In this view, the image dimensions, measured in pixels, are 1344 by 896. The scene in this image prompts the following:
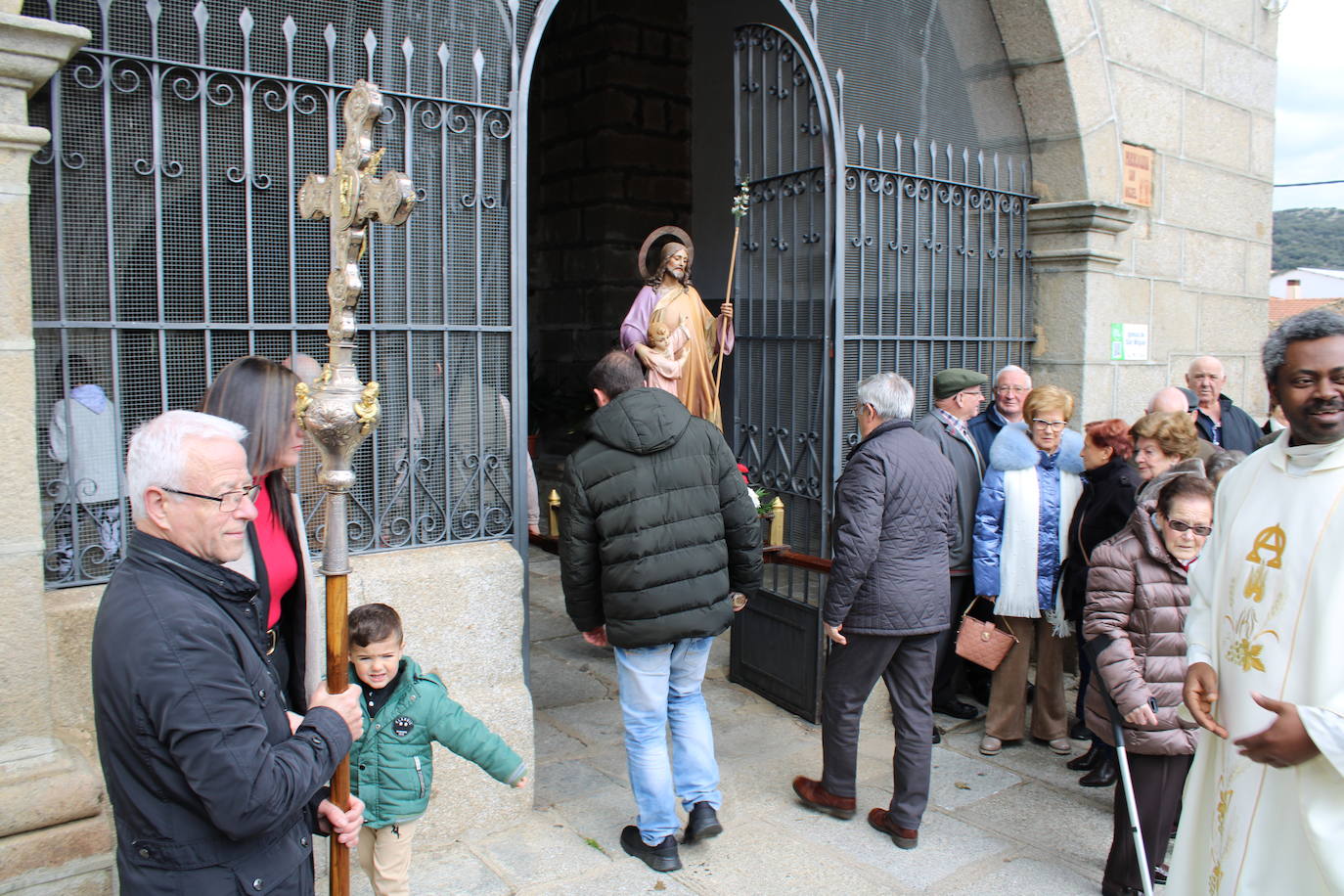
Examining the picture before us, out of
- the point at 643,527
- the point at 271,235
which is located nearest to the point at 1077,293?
the point at 643,527

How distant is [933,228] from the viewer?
5.77 m

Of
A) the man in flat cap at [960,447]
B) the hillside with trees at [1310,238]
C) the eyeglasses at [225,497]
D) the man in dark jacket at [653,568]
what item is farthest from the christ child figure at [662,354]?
the hillside with trees at [1310,238]

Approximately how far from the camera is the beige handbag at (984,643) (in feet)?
15.6

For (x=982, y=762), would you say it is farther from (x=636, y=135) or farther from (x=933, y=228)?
(x=636, y=135)

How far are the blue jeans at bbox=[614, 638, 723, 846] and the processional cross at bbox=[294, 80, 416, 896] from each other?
1.53m

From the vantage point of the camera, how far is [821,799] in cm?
408

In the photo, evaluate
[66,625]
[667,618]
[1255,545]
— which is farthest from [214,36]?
[1255,545]

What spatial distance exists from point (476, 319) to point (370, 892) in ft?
6.75

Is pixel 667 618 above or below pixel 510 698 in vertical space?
above

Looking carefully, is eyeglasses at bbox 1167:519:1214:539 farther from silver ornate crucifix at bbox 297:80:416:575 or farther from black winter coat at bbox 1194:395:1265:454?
silver ornate crucifix at bbox 297:80:416:575

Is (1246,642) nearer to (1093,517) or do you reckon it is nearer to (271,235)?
(1093,517)

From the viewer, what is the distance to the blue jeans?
3648mm

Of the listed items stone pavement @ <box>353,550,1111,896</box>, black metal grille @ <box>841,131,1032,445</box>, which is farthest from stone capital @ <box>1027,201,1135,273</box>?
stone pavement @ <box>353,550,1111,896</box>

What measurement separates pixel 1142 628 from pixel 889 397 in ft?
3.88
